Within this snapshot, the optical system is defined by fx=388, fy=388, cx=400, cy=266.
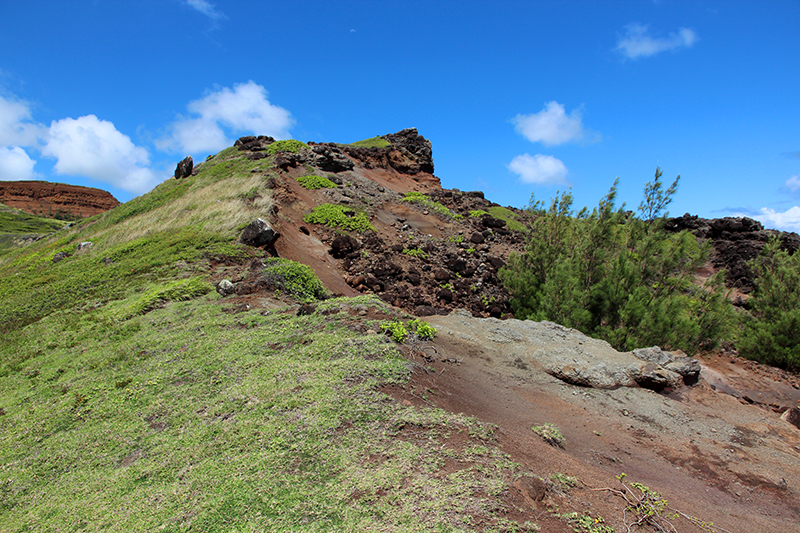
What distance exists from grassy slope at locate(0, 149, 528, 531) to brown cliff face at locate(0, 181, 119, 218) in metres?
101

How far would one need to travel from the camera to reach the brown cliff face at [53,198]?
8569 centimetres

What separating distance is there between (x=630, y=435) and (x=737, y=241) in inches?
1334

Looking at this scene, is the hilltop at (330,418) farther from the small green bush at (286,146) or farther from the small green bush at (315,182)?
the small green bush at (286,146)

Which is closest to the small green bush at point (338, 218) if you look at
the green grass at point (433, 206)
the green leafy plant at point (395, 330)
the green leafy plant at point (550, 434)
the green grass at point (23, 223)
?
the green grass at point (433, 206)

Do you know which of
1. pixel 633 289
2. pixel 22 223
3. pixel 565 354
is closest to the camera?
pixel 565 354

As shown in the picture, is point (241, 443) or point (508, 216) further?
point (508, 216)

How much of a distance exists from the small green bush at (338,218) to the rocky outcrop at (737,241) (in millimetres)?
25396

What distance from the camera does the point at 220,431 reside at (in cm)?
408

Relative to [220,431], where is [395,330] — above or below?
above

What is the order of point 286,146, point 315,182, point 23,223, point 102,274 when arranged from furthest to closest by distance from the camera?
point 23,223 → point 286,146 → point 315,182 → point 102,274

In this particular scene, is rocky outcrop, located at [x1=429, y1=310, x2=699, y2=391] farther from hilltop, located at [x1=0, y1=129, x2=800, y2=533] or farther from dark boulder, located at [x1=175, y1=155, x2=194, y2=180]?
dark boulder, located at [x1=175, y1=155, x2=194, y2=180]

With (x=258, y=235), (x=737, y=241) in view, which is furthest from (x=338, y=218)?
(x=737, y=241)

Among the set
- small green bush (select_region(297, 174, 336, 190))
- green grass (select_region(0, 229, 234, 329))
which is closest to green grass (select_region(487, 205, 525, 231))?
small green bush (select_region(297, 174, 336, 190))

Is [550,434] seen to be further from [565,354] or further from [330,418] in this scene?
[565,354]
